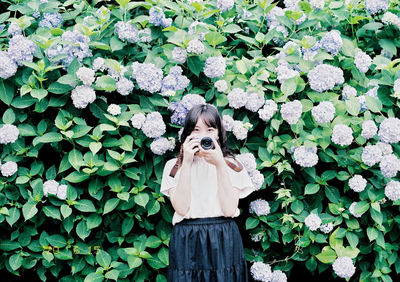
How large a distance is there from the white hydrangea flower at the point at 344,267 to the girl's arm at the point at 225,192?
2.83 ft

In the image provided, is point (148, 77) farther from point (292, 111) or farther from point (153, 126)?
point (292, 111)

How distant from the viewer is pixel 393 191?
2781 mm

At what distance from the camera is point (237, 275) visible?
2463 mm

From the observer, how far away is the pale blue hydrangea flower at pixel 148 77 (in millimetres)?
2838

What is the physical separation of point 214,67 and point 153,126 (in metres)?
0.55

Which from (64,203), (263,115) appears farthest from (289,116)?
(64,203)

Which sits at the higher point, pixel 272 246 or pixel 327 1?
pixel 327 1

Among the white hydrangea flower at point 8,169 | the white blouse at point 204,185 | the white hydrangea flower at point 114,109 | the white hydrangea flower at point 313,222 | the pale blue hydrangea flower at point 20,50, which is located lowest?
the white hydrangea flower at point 313,222

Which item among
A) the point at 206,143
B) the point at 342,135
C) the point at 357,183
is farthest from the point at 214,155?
the point at 357,183

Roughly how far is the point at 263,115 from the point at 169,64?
0.71m

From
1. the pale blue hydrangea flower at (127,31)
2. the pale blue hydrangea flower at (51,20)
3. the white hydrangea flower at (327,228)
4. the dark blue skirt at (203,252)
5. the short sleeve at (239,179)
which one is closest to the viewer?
the dark blue skirt at (203,252)

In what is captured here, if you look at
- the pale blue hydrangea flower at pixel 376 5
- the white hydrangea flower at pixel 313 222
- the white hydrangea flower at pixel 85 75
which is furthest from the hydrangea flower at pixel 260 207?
the pale blue hydrangea flower at pixel 376 5

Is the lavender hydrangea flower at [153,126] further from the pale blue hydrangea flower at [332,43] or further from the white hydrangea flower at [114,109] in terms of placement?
the pale blue hydrangea flower at [332,43]

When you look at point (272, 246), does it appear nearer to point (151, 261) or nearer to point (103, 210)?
point (151, 261)
